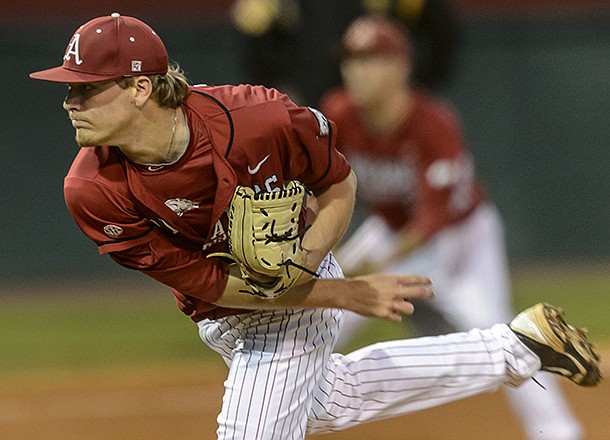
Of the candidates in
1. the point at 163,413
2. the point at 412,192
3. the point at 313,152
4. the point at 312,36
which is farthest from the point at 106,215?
Result: the point at 312,36

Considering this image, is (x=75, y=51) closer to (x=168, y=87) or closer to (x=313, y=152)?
(x=168, y=87)

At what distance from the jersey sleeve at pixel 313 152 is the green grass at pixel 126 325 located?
4173 mm

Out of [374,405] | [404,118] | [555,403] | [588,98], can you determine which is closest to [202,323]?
[374,405]

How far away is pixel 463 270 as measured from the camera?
232 inches

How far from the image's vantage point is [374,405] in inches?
155

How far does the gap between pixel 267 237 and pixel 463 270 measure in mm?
2693

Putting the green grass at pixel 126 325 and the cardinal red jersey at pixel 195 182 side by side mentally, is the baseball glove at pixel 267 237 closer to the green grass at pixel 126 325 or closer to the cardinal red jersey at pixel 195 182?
the cardinal red jersey at pixel 195 182

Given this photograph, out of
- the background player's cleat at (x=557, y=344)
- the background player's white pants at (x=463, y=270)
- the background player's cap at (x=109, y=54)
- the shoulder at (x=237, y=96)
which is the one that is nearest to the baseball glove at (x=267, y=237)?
the shoulder at (x=237, y=96)

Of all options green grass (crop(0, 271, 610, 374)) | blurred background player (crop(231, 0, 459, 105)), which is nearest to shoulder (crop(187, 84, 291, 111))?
blurred background player (crop(231, 0, 459, 105))

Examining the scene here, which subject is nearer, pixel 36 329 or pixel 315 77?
pixel 315 77

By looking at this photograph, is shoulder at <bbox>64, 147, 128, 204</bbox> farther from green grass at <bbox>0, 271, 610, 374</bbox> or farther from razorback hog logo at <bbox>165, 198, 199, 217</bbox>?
green grass at <bbox>0, 271, 610, 374</bbox>

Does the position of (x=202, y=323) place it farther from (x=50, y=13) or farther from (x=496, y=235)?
(x=50, y=13)

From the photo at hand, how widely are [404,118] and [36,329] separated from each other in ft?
14.0

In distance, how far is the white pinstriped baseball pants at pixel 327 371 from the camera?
12.3ft
